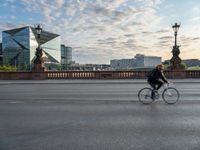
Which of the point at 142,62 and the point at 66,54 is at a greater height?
the point at 66,54

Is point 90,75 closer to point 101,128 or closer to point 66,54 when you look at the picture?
point 101,128

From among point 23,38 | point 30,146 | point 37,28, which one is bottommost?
point 30,146

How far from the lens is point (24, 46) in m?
119

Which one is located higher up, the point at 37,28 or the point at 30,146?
the point at 37,28

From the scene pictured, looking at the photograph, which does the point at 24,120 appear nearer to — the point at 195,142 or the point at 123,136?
the point at 123,136

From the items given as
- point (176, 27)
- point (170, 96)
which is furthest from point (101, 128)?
point (176, 27)

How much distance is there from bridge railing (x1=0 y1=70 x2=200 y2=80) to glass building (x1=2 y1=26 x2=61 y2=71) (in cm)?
8197

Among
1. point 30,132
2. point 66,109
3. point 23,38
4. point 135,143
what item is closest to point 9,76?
point 66,109

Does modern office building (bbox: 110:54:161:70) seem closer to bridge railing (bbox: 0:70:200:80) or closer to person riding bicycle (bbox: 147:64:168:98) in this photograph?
bridge railing (bbox: 0:70:200:80)

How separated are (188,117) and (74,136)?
399 cm

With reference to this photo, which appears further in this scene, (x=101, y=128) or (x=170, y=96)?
(x=170, y=96)

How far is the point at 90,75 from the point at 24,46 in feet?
314

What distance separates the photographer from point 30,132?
21.9 ft

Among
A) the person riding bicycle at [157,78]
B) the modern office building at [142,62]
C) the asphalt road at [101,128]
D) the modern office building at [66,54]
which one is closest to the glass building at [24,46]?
the modern office building at [66,54]
